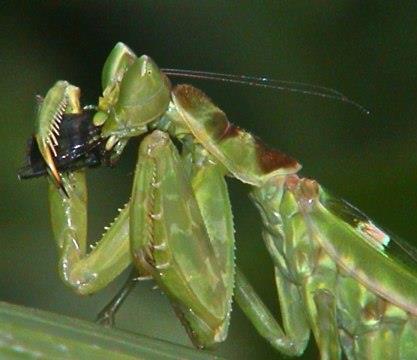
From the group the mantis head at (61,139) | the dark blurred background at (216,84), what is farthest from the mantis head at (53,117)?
the dark blurred background at (216,84)

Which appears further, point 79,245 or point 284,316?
point 284,316

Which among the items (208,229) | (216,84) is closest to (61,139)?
(208,229)

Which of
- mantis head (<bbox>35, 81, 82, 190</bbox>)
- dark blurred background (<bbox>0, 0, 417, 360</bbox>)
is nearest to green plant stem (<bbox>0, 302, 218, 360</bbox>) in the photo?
mantis head (<bbox>35, 81, 82, 190</bbox>)

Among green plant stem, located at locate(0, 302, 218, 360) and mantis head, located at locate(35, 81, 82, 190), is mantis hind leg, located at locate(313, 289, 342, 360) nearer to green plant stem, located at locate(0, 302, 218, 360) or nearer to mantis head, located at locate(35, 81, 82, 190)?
mantis head, located at locate(35, 81, 82, 190)

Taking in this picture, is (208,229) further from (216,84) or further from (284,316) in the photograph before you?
(216,84)

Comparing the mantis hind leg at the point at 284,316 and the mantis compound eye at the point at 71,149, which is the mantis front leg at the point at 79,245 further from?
the mantis hind leg at the point at 284,316

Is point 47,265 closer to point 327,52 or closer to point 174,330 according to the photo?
point 174,330
